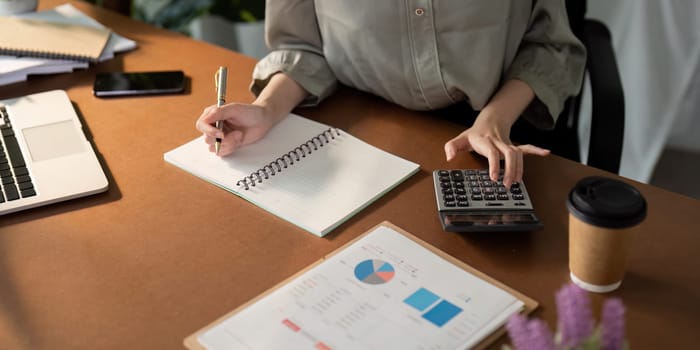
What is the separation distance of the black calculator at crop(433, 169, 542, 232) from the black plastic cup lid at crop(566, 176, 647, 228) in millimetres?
132

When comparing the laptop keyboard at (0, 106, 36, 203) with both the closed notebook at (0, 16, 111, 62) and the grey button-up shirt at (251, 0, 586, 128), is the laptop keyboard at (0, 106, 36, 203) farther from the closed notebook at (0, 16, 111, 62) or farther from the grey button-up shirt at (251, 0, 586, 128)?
the grey button-up shirt at (251, 0, 586, 128)

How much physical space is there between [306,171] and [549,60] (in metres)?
0.44

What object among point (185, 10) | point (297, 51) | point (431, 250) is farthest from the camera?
point (185, 10)

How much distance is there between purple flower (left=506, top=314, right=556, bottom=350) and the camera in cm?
53

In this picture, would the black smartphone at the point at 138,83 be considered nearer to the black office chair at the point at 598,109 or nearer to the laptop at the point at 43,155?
the laptop at the point at 43,155

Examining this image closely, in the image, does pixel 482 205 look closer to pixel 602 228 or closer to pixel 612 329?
pixel 602 228

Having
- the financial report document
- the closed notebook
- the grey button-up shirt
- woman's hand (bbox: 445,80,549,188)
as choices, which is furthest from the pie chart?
Answer: the closed notebook

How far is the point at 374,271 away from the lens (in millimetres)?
824

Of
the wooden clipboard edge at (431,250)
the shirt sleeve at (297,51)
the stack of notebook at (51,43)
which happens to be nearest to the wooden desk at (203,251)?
the wooden clipboard edge at (431,250)

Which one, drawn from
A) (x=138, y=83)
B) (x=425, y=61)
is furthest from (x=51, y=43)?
(x=425, y=61)

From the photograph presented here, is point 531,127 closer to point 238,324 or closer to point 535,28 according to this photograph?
point 535,28

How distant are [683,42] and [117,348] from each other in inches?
72.8

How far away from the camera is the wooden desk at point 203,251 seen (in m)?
0.78

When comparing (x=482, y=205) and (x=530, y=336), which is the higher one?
(x=530, y=336)
